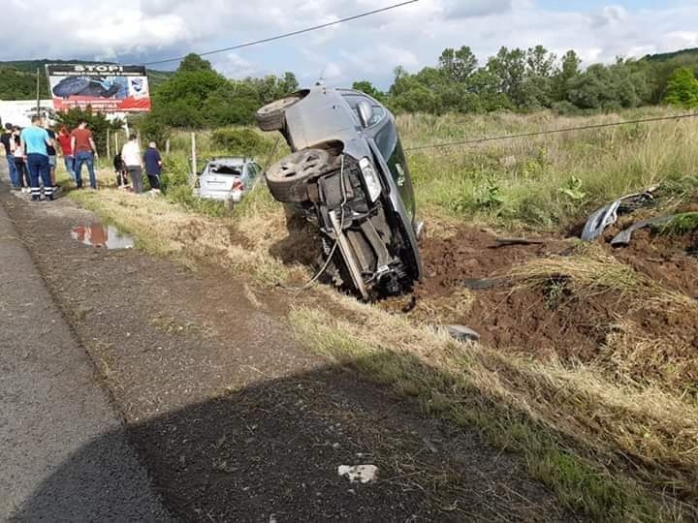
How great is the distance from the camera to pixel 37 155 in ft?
34.7

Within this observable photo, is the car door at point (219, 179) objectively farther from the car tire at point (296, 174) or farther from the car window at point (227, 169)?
the car tire at point (296, 174)

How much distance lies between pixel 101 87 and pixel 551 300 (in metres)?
37.0

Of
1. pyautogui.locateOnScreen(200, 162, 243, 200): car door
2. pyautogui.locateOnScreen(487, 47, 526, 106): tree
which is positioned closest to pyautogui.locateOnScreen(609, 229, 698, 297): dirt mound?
pyautogui.locateOnScreen(200, 162, 243, 200): car door

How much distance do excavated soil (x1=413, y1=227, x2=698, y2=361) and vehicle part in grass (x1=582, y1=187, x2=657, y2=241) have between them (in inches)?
18.8

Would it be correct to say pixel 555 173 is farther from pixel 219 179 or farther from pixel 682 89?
pixel 682 89

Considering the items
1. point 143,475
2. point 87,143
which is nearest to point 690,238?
point 143,475

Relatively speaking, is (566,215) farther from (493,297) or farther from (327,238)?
(327,238)

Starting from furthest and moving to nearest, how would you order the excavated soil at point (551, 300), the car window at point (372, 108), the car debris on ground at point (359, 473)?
1. the car window at point (372, 108)
2. the excavated soil at point (551, 300)
3. the car debris on ground at point (359, 473)

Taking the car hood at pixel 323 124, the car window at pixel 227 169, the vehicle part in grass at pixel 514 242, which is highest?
the car hood at pixel 323 124

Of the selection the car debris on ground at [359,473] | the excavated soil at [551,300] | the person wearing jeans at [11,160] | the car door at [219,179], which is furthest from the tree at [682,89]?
the car debris on ground at [359,473]

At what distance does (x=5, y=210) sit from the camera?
31.3 feet

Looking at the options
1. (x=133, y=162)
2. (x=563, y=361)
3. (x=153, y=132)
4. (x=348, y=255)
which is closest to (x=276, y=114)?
(x=348, y=255)

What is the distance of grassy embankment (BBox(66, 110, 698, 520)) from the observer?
8.09ft

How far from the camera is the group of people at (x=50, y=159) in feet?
34.9
